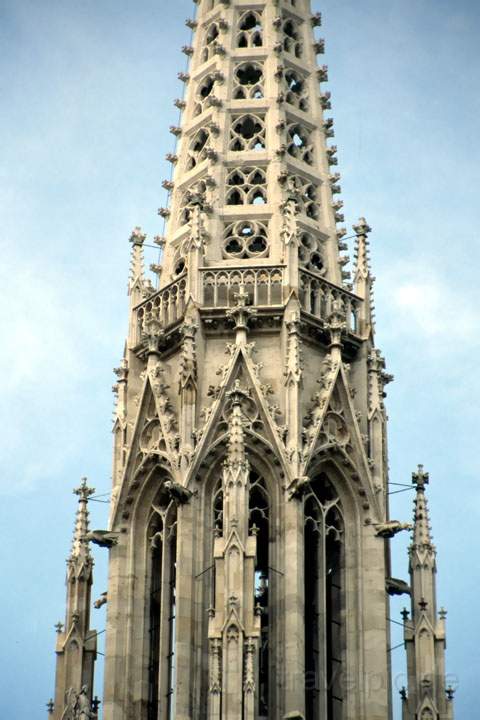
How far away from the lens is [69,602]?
57.3 meters

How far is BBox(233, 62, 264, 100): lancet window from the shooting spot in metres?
63.1

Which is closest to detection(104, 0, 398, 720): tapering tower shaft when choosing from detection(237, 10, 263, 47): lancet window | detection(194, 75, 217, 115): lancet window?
detection(194, 75, 217, 115): lancet window

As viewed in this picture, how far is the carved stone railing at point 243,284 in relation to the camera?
192 ft

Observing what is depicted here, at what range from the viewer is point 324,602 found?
5575 centimetres

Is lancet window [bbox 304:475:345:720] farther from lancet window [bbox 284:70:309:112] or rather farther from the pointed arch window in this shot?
lancet window [bbox 284:70:309:112]

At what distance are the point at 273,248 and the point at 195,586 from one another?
8.70 meters

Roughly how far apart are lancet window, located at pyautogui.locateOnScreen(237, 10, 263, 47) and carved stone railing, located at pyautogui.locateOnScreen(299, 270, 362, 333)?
7576mm

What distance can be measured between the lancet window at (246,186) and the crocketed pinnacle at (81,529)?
7.71m

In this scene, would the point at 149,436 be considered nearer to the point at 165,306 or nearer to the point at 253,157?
the point at 165,306

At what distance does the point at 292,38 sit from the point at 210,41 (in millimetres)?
2042

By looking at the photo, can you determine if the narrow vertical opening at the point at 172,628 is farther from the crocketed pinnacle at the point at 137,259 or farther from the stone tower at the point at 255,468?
the crocketed pinnacle at the point at 137,259

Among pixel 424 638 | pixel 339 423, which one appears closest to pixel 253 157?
pixel 339 423

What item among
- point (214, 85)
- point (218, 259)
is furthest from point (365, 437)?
point (214, 85)

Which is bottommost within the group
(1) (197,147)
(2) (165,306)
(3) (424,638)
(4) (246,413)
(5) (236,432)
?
(3) (424,638)
